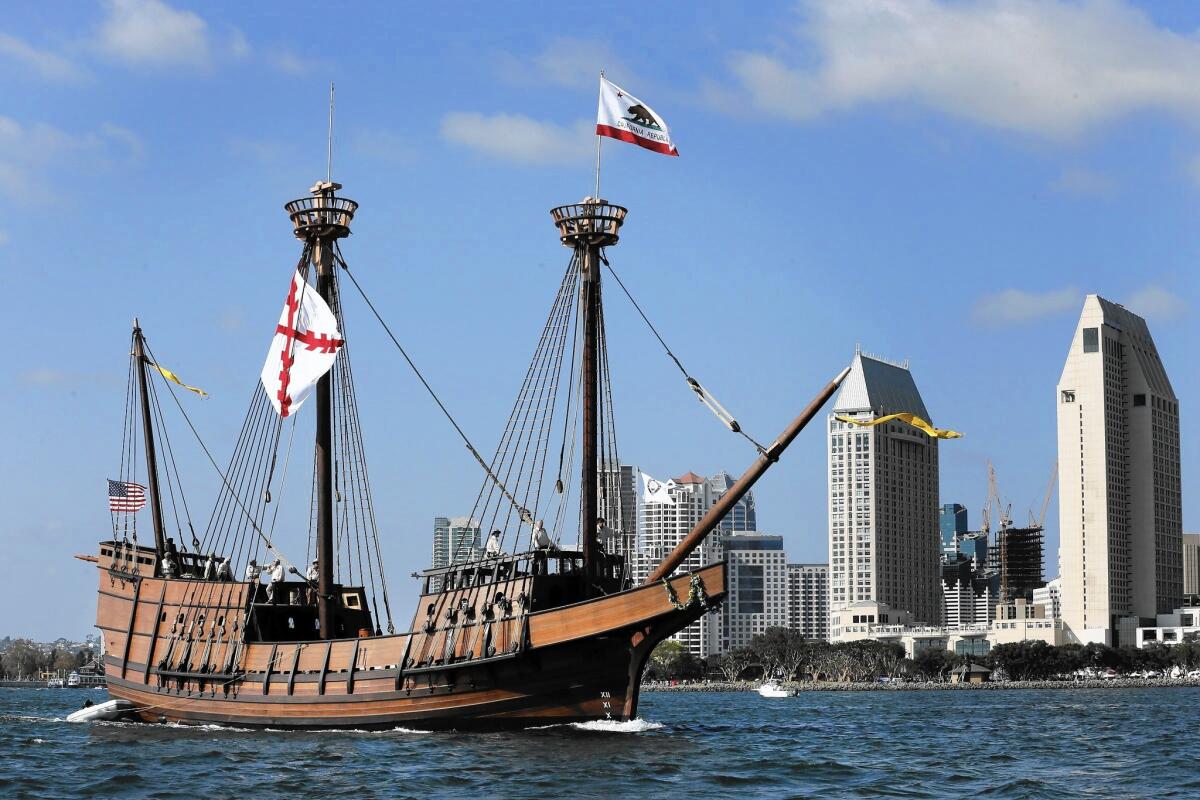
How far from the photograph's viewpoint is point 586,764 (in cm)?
4272

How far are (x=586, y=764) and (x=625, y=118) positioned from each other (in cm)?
2330

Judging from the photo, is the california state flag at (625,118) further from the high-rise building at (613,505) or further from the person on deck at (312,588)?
the person on deck at (312,588)

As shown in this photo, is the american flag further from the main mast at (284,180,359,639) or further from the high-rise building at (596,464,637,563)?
the high-rise building at (596,464,637,563)

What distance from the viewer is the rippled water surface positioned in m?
39.5

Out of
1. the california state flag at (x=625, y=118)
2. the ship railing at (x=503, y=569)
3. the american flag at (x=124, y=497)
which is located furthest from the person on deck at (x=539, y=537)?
the american flag at (x=124, y=497)

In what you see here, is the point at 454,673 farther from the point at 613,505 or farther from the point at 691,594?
the point at 613,505

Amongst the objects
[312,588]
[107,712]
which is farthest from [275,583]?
[107,712]

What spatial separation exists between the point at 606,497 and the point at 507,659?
29.2 feet

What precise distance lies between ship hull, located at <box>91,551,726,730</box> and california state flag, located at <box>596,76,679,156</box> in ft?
49.6

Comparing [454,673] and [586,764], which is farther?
[454,673]

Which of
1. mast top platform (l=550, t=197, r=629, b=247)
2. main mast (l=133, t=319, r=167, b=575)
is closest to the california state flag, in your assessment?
mast top platform (l=550, t=197, r=629, b=247)

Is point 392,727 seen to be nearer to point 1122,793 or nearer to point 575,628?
point 575,628

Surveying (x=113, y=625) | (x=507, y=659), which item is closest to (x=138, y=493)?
(x=113, y=625)

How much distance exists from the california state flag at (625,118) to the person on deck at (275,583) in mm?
20650
